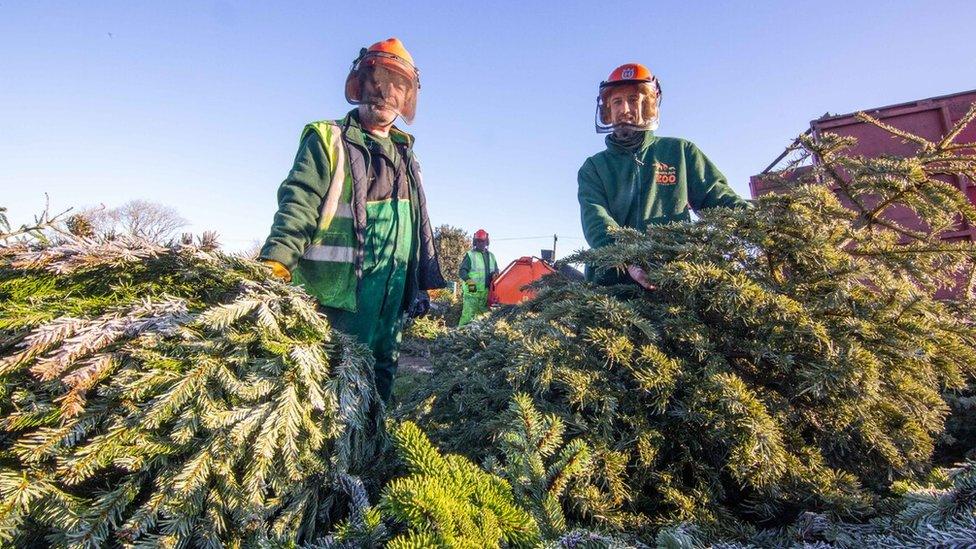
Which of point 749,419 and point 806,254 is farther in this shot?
point 806,254

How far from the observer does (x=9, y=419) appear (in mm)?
938

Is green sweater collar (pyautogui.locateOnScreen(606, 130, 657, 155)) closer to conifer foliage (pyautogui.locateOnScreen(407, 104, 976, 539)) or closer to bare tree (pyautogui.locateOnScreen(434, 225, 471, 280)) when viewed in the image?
conifer foliage (pyautogui.locateOnScreen(407, 104, 976, 539))

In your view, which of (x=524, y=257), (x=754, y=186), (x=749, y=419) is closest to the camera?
(x=749, y=419)

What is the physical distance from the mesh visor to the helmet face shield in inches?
47.0

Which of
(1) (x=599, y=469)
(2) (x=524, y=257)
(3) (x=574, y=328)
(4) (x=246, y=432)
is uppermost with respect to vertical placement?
(2) (x=524, y=257)

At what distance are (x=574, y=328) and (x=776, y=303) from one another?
0.55 m

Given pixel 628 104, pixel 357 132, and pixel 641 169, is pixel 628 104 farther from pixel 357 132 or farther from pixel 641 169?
pixel 357 132

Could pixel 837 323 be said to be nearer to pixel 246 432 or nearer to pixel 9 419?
pixel 246 432

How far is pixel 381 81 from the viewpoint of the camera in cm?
275

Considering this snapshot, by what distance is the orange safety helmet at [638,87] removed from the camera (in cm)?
278

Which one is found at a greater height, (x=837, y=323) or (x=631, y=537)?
(x=837, y=323)

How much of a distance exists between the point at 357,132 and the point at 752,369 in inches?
86.7

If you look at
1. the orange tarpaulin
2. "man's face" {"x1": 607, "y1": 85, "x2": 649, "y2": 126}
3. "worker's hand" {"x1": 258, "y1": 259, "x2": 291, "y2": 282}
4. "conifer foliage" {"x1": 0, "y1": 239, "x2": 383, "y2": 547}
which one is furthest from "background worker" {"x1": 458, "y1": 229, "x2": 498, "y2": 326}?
"conifer foliage" {"x1": 0, "y1": 239, "x2": 383, "y2": 547}

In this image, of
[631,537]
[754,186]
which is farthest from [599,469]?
[754,186]
